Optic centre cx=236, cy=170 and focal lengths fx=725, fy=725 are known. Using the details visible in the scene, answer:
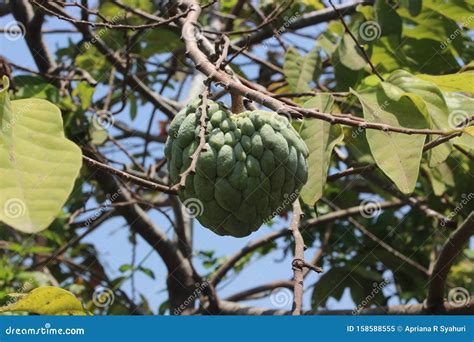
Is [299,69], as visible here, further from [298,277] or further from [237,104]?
[298,277]

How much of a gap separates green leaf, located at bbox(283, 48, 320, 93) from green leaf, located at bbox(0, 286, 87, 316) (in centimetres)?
122

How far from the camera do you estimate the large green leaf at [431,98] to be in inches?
68.9

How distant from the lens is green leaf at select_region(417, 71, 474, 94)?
6.09ft

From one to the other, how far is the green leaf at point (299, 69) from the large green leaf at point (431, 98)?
0.74 m

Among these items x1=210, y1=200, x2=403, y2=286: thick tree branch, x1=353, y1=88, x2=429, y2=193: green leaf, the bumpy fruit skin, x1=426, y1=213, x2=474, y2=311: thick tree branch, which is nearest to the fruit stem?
the bumpy fruit skin

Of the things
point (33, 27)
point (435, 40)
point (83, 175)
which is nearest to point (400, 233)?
point (435, 40)

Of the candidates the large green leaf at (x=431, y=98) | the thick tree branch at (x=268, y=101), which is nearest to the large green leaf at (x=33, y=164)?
the thick tree branch at (x=268, y=101)

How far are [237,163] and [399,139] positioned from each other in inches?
15.0

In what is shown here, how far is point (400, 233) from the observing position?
3.71m

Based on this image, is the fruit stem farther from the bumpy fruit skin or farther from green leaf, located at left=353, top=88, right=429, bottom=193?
green leaf, located at left=353, top=88, right=429, bottom=193

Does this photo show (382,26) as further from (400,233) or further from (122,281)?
(122,281)

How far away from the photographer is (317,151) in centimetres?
181

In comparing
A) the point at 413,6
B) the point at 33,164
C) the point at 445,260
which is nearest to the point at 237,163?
the point at 33,164

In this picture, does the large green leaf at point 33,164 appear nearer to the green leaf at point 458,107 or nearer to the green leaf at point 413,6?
the green leaf at point 458,107
